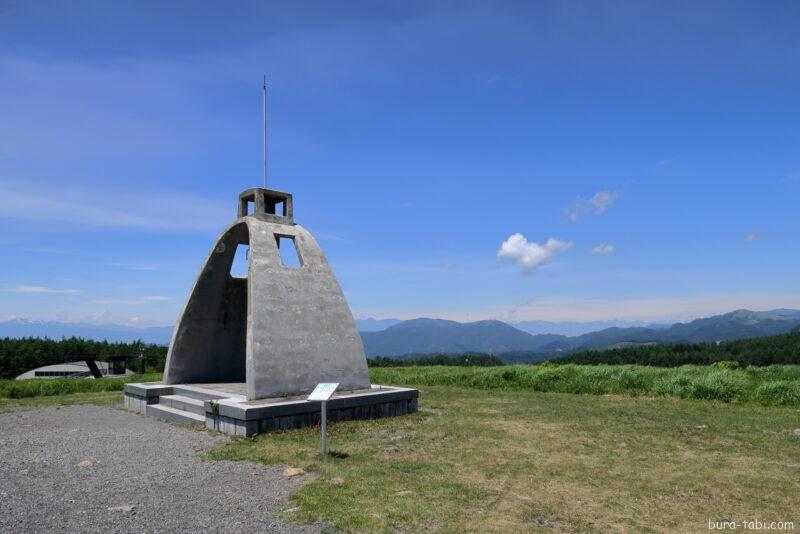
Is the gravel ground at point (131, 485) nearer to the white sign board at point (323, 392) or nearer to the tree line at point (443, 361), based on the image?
the white sign board at point (323, 392)

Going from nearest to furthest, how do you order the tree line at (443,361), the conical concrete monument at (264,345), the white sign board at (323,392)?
1. the white sign board at (323,392)
2. the conical concrete monument at (264,345)
3. the tree line at (443,361)

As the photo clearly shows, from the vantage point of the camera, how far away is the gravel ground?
6.18 m

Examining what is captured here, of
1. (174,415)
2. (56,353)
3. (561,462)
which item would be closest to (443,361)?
(174,415)

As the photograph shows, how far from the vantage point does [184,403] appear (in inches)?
542

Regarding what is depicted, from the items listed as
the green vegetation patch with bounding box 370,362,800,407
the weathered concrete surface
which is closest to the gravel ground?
the weathered concrete surface

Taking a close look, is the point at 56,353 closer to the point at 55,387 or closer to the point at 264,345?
the point at 55,387

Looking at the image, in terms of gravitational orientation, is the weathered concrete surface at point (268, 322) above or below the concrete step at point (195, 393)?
above

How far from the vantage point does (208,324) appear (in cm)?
1675

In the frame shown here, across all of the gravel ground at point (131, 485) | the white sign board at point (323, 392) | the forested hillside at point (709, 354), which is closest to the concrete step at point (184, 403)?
the gravel ground at point (131, 485)

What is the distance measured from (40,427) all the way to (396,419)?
8508 millimetres

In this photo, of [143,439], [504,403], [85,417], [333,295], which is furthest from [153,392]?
[504,403]

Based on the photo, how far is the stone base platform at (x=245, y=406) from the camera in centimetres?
1109

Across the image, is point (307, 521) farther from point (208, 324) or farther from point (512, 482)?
point (208, 324)

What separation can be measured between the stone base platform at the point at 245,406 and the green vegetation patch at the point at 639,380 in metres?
8.18
